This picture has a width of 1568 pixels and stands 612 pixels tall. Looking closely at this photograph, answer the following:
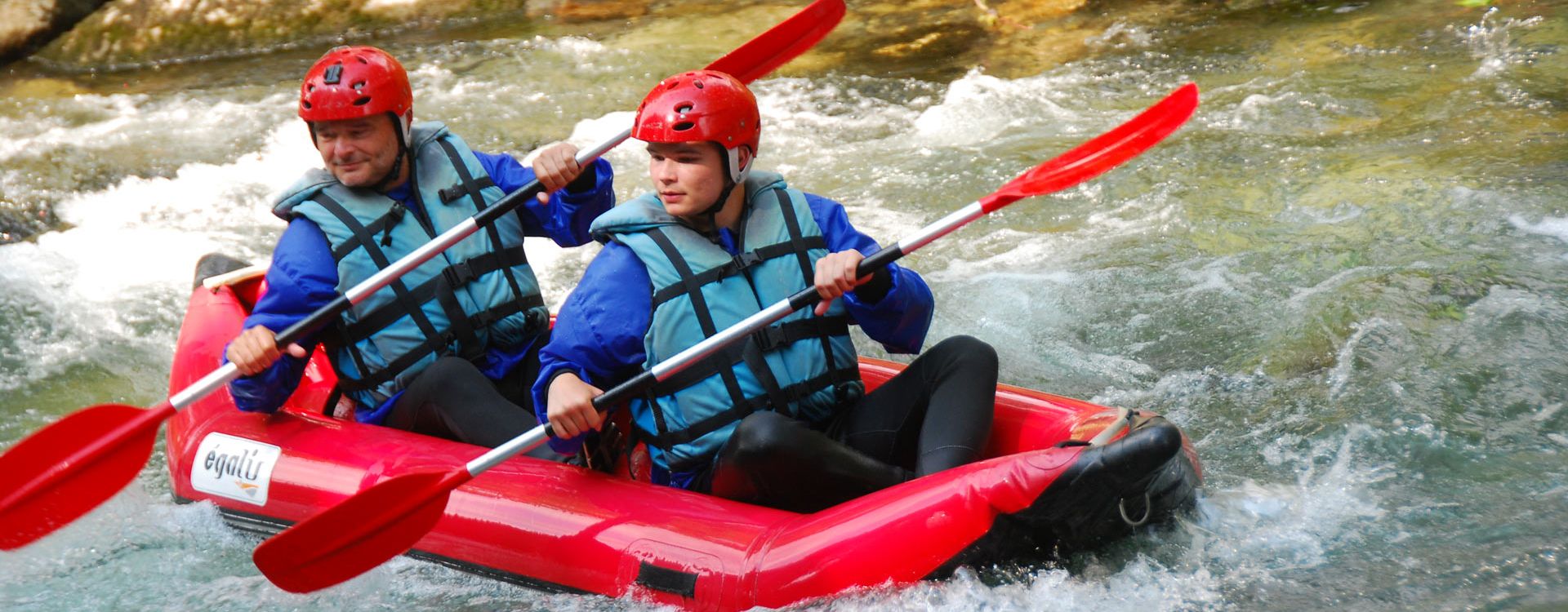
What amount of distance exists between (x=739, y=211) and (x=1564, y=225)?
3.16 meters

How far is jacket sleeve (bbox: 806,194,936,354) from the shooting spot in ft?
9.32

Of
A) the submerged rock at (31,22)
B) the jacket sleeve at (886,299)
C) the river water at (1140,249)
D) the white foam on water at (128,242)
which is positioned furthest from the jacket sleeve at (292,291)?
the submerged rock at (31,22)

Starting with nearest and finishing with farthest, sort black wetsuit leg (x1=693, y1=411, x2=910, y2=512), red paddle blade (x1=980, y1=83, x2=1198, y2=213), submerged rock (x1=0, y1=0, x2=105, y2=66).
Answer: black wetsuit leg (x1=693, y1=411, x2=910, y2=512) < red paddle blade (x1=980, y1=83, x2=1198, y2=213) < submerged rock (x1=0, y1=0, x2=105, y2=66)

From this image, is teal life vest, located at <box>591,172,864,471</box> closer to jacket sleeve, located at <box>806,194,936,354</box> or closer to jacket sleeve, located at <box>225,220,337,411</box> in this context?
jacket sleeve, located at <box>806,194,936,354</box>

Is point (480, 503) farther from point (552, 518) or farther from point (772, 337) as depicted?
point (772, 337)

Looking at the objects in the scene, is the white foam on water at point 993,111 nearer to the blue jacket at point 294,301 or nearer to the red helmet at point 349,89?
the blue jacket at point 294,301

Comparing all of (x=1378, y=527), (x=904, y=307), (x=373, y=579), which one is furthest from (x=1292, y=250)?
(x=373, y=579)

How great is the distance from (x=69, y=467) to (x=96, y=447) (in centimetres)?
8

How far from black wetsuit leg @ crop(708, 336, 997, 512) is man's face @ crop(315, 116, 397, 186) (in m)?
1.13

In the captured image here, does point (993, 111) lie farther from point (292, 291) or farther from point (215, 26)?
point (215, 26)

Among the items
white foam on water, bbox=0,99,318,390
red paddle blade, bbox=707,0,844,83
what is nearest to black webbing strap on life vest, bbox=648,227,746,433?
red paddle blade, bbox=707,0,844,83

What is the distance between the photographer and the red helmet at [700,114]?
2736 mm

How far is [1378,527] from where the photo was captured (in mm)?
3035

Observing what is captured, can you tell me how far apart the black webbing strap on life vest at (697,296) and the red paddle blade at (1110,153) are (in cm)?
64
